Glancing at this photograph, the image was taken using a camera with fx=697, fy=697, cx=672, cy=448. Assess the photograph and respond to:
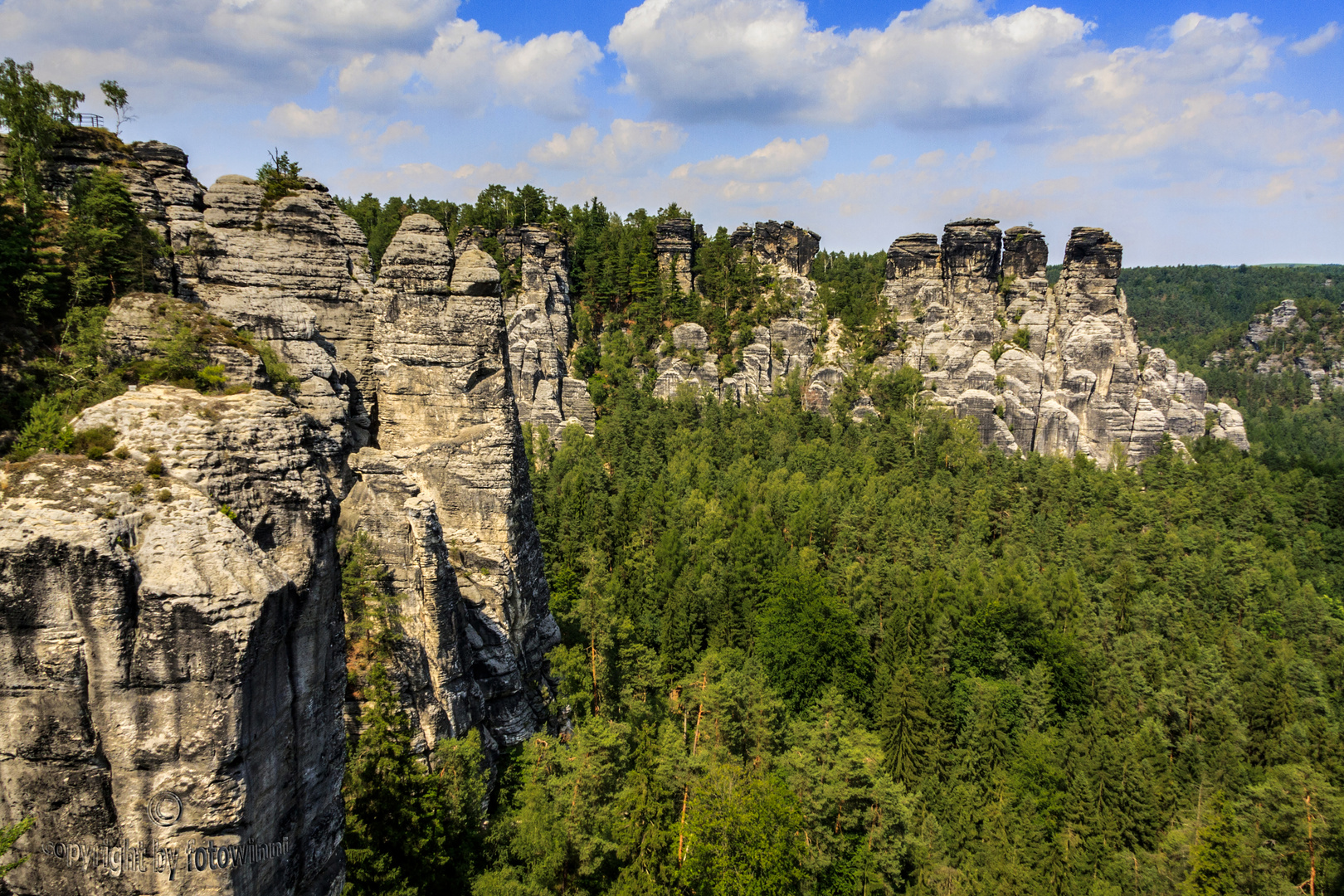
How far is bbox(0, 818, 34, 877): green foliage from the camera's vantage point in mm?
9102

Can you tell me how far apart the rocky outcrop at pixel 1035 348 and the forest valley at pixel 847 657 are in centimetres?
503

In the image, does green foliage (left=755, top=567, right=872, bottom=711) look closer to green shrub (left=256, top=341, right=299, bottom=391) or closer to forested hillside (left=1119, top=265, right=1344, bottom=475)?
green shrub (left=256, top=341, right=299, bottom=391)

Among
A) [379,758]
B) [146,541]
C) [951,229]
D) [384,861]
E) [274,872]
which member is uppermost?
[951,229]

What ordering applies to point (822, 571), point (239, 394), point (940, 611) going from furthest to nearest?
point (822, 571), point (940, 611), point (239, 394)

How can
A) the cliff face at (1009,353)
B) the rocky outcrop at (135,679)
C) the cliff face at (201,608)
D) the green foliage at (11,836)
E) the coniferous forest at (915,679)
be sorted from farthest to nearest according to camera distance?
the cliff face at (1009,353), the coniferous forest at (915,679), the cliff face at (201,608), the rocky outcrop at (135,679), the green foliage at (11,836)

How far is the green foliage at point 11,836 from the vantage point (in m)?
9.10

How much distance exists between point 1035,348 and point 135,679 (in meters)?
83.3

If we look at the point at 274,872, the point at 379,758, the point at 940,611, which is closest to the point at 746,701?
the point at 940,611

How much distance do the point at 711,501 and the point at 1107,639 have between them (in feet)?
88.2

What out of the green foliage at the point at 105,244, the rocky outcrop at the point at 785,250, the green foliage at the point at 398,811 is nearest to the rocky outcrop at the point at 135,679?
the green foliage at the point at 398,811

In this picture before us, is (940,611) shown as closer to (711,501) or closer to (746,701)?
(746,701)

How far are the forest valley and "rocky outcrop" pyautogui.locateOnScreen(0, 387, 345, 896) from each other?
211cm

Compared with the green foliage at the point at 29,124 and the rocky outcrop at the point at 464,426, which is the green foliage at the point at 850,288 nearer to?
the rocky outcrop at the point at 464,426

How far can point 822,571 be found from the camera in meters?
47.3
